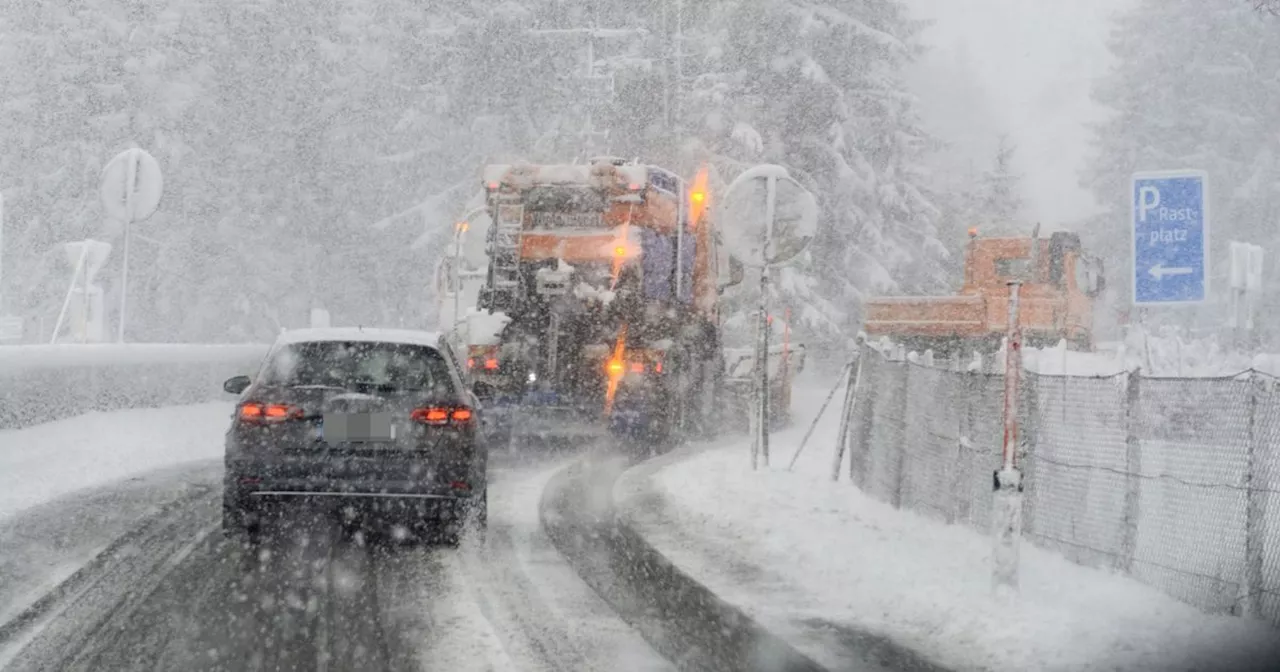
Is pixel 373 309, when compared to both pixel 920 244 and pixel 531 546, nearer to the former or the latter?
pixel 920 244

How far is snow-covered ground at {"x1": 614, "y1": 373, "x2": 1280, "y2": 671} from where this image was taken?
6793mm

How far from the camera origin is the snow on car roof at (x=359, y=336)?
32.8ft

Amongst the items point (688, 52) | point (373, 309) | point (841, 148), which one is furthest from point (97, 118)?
point (841, 148)

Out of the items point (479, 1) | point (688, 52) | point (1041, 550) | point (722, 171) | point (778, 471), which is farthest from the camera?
point (479, 1)

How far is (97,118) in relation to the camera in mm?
47562

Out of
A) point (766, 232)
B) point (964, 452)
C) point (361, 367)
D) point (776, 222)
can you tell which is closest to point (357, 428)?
point (361, 367)

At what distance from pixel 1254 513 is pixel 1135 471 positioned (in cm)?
108

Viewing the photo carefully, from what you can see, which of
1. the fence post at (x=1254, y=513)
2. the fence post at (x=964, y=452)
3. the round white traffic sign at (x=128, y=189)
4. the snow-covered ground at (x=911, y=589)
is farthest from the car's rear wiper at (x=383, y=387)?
the round white traffic sign at (x=128, y=189)

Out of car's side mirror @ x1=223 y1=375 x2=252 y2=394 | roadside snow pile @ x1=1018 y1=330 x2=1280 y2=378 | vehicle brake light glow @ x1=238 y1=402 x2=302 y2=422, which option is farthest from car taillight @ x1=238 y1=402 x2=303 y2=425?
roadside snow pile @ x1=1018 y1=330 x2=1280 y2=378

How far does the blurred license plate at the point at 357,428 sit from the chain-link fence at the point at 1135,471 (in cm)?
414

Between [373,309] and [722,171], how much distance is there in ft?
73.3

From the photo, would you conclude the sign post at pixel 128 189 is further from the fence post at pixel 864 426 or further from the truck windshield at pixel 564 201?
the fence post at pixel 864 426

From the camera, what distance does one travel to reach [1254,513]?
7.27 m

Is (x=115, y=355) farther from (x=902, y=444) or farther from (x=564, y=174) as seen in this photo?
(x=902, y=444)
